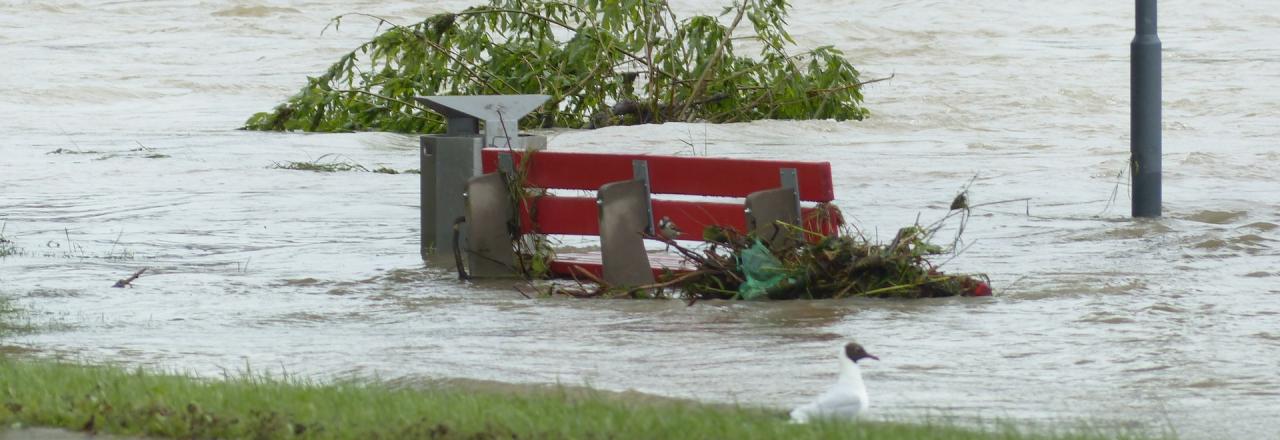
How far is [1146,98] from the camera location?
12.8m

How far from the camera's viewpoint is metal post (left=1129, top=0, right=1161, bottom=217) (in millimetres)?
12664

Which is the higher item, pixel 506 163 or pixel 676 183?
pixel 506 163

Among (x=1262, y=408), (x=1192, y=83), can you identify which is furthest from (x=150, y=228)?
(x=1192, y=83)

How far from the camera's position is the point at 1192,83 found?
3431 centimetres

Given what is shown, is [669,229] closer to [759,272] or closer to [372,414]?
[759,272]

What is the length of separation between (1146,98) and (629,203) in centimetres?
466

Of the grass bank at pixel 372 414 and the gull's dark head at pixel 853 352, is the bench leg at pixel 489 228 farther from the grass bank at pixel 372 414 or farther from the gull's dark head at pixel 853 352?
the gull's dark head at pixel 853 352

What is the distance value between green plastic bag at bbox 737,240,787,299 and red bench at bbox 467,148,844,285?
0.41 ft

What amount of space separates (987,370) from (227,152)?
14.6 meters

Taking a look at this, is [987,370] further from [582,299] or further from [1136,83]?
[1136,83]

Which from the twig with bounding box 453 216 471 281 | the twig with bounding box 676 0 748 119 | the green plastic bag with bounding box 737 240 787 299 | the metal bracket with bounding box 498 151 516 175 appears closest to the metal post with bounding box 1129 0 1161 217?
the green plastic bag with bounding box 737 240 787 299

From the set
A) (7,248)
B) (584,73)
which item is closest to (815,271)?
(7,248)

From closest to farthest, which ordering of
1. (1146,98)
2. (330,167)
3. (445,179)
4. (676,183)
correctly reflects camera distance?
(676,183), (445,179), (1146,98), (330,167)

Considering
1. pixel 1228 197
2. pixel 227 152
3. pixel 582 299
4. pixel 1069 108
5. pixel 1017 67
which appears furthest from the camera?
pixel 1017 67
